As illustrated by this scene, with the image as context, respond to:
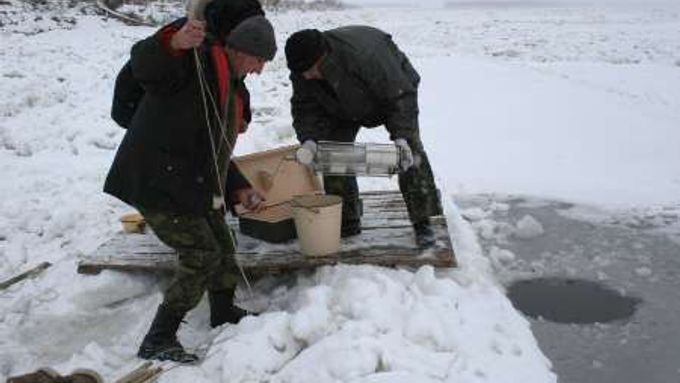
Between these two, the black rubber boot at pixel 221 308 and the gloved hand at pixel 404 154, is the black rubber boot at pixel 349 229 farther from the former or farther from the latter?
the black rubber boot at pixel 221 308

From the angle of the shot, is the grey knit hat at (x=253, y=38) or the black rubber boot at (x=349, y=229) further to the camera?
the black rubber boot at (x=349, y=229)

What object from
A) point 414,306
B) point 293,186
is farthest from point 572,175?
point 414,306

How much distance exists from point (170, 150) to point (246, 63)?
566 mm

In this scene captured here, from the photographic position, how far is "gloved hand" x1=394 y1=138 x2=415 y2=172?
4816 mm

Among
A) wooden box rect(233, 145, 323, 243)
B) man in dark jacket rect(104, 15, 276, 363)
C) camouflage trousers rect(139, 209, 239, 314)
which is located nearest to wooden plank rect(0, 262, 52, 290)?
wooden box rect(233, 145, 323, 243)

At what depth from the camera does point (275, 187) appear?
5.53 meters

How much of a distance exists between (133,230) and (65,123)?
4.62 m

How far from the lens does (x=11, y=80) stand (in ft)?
39.8

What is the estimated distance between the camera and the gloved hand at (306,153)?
15.8 ft

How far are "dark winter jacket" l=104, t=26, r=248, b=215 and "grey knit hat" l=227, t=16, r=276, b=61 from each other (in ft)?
0.54

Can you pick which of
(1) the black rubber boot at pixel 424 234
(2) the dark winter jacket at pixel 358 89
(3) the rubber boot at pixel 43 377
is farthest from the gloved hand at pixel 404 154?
(3) the rubber boot at pixel 43 377

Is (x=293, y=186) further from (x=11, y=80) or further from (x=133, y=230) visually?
(x=11, y=80)

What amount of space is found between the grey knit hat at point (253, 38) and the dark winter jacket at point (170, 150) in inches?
6.5

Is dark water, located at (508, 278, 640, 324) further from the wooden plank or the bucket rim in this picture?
the wooden plank
